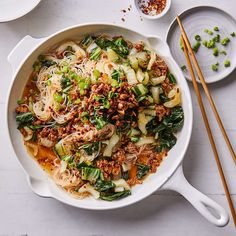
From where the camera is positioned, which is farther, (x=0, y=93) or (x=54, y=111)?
(x=0, y=93)

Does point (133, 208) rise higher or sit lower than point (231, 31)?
lower

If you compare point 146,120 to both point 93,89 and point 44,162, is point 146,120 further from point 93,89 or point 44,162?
point 44,162

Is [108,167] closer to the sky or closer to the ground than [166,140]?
closer to the ground

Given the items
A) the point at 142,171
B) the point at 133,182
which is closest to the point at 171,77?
the point at 142,171

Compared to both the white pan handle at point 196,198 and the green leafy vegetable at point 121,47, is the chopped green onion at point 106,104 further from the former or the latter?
the white pan handle at point 196,198

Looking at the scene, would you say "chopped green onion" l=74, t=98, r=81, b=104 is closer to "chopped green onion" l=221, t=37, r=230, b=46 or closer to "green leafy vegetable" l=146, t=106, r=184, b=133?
"green leafy vegetable" l=146, t=106, r=184, b=133

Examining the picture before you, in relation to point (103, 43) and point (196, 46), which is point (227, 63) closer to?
point (196, 46)

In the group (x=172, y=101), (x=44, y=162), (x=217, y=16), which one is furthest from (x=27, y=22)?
(x=217, y=16)
